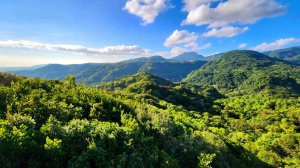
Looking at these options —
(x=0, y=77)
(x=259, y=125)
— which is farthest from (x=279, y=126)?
(x=0, y=77)

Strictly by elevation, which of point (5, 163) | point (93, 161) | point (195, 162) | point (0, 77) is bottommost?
point (195, 162)

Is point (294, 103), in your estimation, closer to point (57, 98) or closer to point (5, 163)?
point (57, 98)

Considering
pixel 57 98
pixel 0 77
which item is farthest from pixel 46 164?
pixel 0 77

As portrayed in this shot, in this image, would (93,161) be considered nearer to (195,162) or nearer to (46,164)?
(46,164)

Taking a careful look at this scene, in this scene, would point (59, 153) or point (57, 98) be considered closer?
point (59, 153)

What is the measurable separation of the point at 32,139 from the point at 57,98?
1872 centimetres

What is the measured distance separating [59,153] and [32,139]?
3.10m

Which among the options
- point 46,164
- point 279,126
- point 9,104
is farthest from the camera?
point 279,126

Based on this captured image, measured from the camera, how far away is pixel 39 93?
133 feet

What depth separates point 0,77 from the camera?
153 feet

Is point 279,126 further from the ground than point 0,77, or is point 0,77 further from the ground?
point 0,77

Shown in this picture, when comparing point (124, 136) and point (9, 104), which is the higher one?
point (9, 104)

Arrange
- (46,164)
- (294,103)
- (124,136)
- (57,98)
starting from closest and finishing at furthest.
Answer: (46,164) → (124,136) → (57,98) → (294,103)

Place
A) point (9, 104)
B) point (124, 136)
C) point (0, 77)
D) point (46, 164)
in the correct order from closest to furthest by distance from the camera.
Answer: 1. point (46, 164)
2. point (124, 136)
3. point (9, 104)
4. point (0, 77)
